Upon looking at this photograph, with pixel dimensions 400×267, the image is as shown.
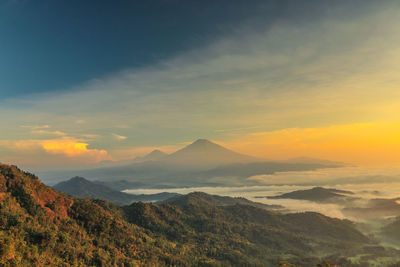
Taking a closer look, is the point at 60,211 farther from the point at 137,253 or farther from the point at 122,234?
the point at 137,253

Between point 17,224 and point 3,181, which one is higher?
point 3,181

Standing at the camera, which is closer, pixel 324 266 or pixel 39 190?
pixel 324 266

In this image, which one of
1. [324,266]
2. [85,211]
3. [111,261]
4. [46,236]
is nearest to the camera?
[46,236]

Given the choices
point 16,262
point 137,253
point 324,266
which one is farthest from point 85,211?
point 324,266

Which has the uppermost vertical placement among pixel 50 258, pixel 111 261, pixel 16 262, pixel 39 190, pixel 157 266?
pixel 39 190

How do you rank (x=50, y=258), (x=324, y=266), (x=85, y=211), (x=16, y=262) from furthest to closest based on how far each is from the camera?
(x=85, y=211) → (x=324, y=266) → (x=50, y=258) → (x=16, y=262)

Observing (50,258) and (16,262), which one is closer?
(16,262)

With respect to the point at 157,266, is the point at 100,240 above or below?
above

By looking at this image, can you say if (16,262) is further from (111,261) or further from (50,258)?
(111,261)

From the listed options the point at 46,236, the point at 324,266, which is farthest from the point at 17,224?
the point at 324,266
